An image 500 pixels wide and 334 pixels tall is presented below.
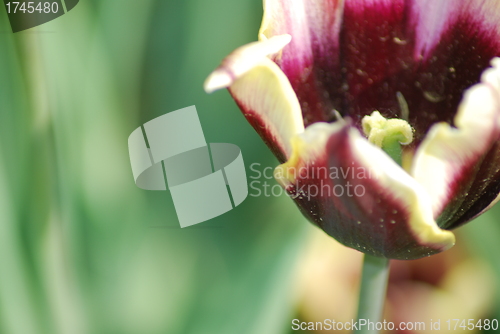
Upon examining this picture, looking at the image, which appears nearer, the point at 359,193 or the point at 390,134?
the point at 359,193

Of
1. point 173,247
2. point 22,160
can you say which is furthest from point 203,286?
point 22,160

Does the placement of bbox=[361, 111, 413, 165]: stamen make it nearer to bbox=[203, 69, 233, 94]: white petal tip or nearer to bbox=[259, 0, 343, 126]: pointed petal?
bbox=[259, 0, 343, 126]: pointed petal

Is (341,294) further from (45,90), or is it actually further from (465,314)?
(45,90)

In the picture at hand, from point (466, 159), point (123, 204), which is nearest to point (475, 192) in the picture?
point (466, 159)

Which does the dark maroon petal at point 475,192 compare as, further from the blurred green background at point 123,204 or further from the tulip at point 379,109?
the blurred green background at point 123,204

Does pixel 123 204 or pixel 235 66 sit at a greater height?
pixel 235 66

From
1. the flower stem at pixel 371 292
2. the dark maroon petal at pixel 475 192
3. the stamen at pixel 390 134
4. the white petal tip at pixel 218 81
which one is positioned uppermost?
the white petal tip at pixel 218 81

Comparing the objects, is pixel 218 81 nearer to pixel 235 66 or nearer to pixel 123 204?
pixel 235 66

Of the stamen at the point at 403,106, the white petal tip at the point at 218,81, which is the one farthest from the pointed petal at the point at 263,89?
the stamen at the point at 403,106
